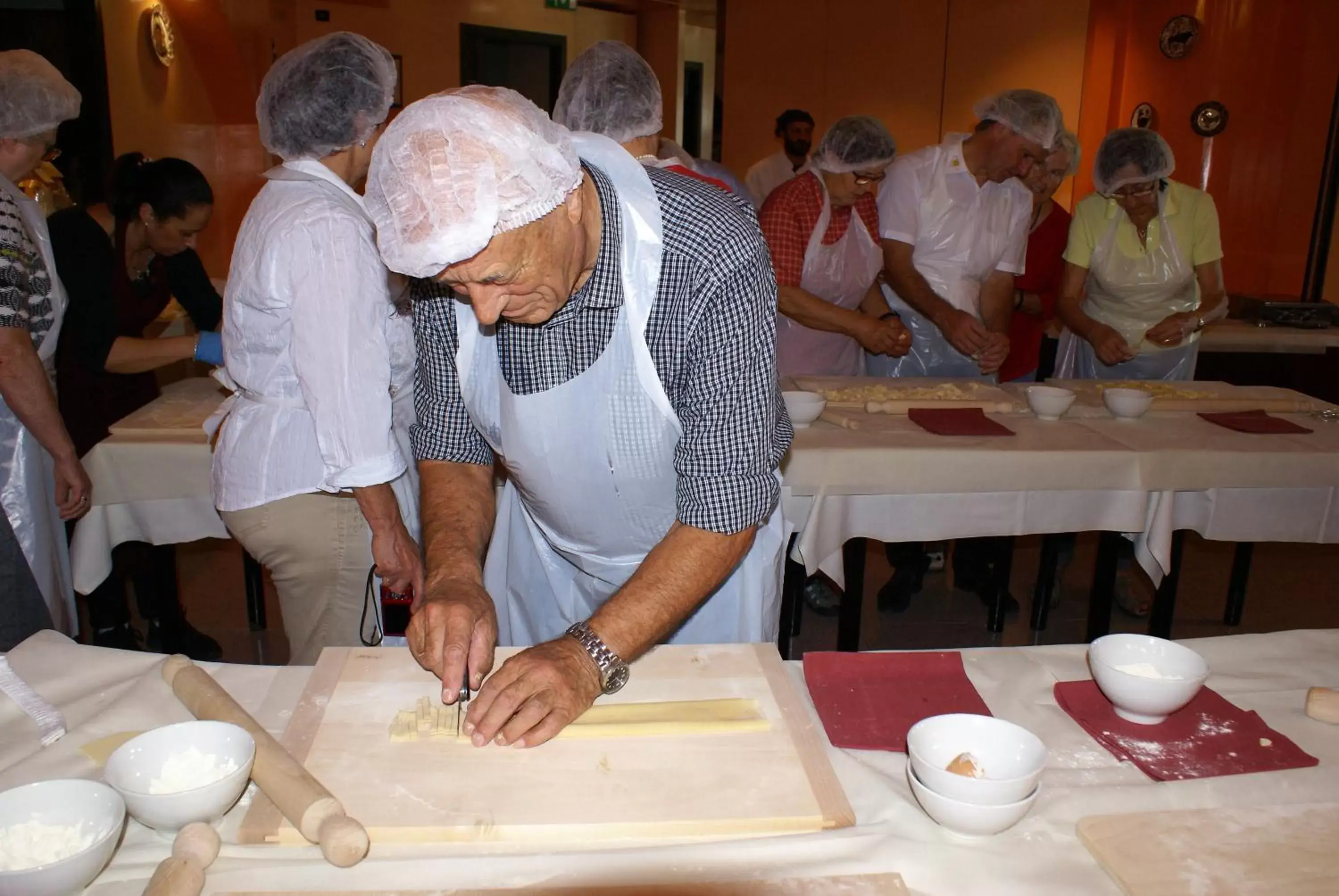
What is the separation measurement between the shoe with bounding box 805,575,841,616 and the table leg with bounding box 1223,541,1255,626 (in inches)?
59.7

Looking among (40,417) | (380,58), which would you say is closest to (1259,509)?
(380,58)

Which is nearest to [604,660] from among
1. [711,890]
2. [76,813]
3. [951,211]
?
[711,890]

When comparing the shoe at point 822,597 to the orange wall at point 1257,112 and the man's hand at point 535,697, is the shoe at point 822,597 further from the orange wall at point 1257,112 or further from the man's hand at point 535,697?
the orange wall at point 1257,112

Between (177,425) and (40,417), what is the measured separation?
13.1 inches

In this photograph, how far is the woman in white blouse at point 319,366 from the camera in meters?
1.90

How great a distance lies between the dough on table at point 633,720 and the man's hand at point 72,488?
6.13 feet

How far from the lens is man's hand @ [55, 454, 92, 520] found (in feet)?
8.69

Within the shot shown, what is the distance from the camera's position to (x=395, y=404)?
2.35m

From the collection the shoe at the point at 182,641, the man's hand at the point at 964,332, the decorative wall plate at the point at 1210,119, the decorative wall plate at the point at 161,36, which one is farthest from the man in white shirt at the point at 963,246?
the decorative wall plate at the point at 161,36

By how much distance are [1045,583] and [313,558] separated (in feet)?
8.70

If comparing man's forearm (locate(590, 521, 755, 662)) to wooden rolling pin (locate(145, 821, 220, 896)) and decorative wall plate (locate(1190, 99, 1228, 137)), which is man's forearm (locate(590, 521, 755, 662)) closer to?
wooden rolling pin (locate(145, 821, 220, 896))

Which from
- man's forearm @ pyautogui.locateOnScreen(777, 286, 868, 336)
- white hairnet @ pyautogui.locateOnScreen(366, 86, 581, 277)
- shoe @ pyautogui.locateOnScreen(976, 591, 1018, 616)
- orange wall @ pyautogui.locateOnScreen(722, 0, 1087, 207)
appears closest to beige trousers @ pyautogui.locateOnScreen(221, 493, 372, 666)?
white hairnet @ pyautogui.locateOnScreen(366, 86, 581, 277)

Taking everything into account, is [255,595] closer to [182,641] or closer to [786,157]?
[182,641]

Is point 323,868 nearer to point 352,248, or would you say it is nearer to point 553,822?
point 553,822
